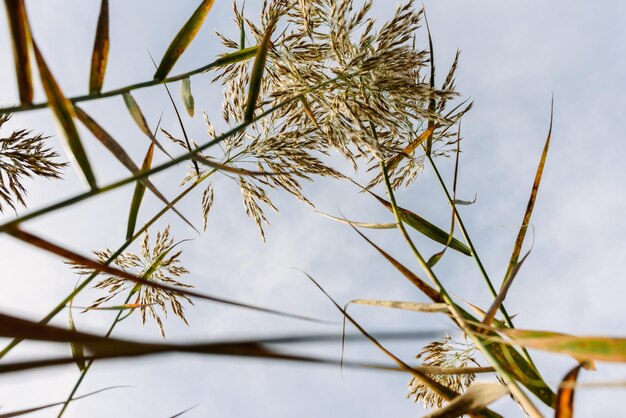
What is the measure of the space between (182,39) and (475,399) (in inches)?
39.8

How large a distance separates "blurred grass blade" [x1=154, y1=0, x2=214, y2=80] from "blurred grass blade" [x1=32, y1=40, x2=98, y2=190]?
1.37 ft

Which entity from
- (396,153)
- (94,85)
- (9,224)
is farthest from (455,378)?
(9,224)

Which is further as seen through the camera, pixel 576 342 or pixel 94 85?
pixel 94 85

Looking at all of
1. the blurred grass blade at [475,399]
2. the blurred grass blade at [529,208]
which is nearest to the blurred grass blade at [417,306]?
the blurred grass blade at [475,399]

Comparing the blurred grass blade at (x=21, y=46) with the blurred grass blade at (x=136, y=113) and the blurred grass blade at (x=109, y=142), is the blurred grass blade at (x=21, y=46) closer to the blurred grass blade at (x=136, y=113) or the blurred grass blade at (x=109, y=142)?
the blurred grass blade at (x=109, y=142)

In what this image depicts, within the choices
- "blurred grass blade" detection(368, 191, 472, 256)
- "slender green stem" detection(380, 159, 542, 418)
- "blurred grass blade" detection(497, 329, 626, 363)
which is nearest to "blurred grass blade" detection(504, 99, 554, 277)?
"blurred grass blade" detection(368, 191, 472, 256)

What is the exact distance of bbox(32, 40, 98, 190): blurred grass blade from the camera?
0.72 m

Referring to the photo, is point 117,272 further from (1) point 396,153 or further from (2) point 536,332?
(1) point 396,153

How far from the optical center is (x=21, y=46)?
2.57 feet

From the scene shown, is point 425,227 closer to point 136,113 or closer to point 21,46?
point 136,113

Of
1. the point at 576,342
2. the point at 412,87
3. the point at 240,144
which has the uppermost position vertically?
the point at 240,144

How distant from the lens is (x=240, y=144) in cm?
197

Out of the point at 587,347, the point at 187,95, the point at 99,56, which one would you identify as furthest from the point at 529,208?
the point at 99,56

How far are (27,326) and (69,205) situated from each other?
26cm
